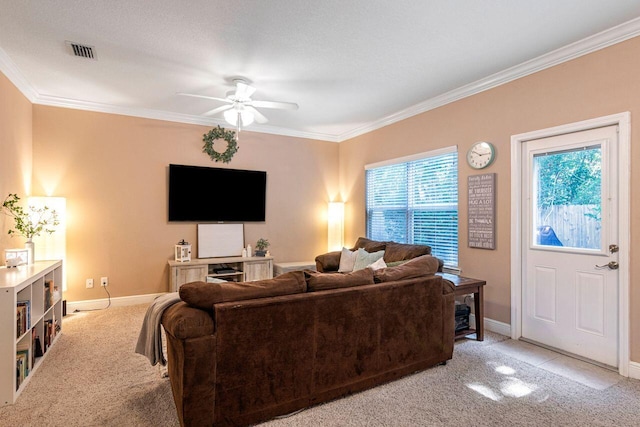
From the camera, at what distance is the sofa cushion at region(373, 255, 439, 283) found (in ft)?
8.73

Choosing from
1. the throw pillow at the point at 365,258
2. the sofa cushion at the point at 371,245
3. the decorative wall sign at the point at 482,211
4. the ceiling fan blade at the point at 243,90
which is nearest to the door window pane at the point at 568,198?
the decorative wall sign at the point at 482,211

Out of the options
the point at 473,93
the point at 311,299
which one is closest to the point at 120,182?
the point at 311,299

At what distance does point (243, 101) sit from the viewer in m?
3.83

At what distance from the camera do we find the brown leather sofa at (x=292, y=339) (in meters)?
1.92

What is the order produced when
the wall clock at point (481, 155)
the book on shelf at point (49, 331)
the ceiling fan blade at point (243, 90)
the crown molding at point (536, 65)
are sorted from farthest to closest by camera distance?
the wall clock at point (481, 155) < the ceiling fan blade at point (243, 90) < the book on shelf at point (49, 331) < the crown molding at point (536, 65)

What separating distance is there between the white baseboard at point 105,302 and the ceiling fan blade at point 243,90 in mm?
3165

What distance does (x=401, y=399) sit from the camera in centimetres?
240

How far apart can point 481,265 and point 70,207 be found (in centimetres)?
519

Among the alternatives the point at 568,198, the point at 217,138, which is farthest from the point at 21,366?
the point at 568,198

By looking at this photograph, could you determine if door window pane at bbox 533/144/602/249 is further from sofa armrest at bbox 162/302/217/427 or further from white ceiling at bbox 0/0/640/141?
sofa armrest at bbox 162/302/217/427

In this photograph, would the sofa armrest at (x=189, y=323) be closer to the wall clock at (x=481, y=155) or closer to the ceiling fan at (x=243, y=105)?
the ceiling fan at (x=243, y=105)

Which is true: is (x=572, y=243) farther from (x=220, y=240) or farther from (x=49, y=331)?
(x=49, y=331)

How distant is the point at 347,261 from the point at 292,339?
111 inches

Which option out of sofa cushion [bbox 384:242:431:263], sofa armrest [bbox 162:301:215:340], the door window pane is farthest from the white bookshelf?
the door window pane
